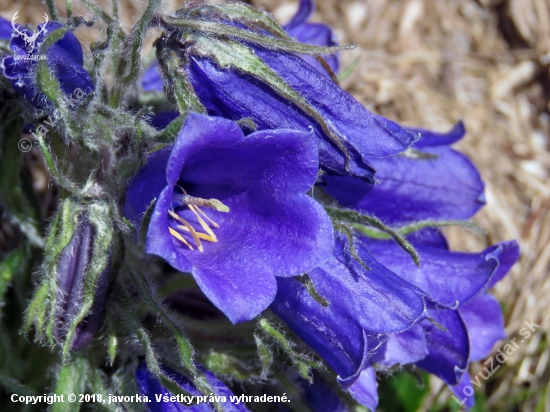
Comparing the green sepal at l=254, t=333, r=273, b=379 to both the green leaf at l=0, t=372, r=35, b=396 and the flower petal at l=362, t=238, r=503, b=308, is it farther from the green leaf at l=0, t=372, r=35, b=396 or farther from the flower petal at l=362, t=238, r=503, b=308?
the green leaf at l=0, t=372, r=35, b=396

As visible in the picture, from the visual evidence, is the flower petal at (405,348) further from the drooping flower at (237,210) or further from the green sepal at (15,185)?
the green sepal at (15,185)

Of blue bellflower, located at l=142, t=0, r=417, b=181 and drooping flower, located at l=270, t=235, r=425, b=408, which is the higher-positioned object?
blue bellflower, located at l=142, t=0, r=417, b=181

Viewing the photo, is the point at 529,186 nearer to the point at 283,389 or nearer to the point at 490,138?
the point at 490,138

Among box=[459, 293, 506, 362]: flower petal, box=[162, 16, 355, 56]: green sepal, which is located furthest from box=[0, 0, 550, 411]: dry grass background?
box=[162, 16, 355, 56]: green sepal

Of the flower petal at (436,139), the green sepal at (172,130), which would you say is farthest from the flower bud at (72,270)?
the flower petal at (436,139)

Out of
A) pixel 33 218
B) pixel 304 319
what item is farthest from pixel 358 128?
pixel 33 218
